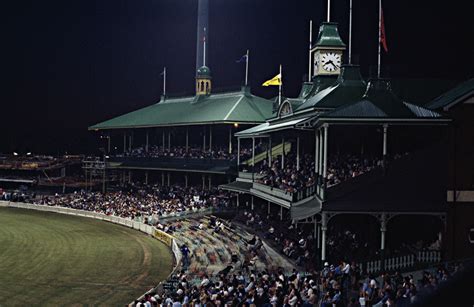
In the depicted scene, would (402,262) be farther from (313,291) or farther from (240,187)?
(240,187)

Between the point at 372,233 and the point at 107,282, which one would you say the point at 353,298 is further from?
the point at 107,282

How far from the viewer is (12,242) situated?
3694 centimetres

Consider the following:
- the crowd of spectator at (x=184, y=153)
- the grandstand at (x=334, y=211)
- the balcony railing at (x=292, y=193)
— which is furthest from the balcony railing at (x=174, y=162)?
the balcony railing at (x=292, y=193)

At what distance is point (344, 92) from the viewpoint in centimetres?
3353

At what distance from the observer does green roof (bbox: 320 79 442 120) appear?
895 inches

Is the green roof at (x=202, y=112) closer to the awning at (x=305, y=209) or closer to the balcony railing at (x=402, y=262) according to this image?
the awning at (x=305, y=209)

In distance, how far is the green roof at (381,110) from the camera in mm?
22734

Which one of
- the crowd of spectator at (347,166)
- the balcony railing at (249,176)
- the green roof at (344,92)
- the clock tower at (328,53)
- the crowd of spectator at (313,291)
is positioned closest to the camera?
the crowd of spectator at (313,291)

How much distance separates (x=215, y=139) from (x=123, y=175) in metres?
12.9

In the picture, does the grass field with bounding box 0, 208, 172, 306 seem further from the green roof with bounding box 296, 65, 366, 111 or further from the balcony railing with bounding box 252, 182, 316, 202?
the green roof with bounding box 296, 65, 366, 111

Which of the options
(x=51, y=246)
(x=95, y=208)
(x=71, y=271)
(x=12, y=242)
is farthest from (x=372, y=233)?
(x=95, y=208)

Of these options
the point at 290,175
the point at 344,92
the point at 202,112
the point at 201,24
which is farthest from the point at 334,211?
the point at 201,24

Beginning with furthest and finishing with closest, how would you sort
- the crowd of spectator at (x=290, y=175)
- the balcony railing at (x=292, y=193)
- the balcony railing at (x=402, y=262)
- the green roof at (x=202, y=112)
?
the green roof at (x=202, y=112), the crowd of spectator at (x=290, y=175), the balcony railing at (x=292, y=193), the balcony railing at (x=402, y=262)

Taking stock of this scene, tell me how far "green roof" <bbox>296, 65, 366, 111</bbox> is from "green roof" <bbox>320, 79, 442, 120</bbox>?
19.0 ft
